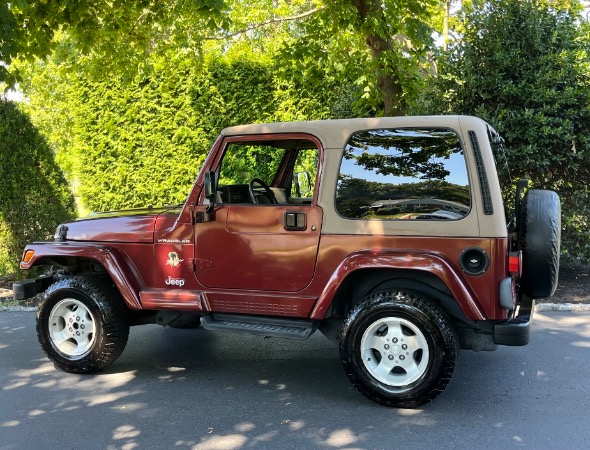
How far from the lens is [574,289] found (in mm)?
7199

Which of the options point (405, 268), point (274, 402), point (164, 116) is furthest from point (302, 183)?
point (164, 116)

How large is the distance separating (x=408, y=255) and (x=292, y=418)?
1.37 m

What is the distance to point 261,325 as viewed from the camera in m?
4.22

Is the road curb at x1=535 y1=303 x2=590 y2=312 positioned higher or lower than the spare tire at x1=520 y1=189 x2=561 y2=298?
lower

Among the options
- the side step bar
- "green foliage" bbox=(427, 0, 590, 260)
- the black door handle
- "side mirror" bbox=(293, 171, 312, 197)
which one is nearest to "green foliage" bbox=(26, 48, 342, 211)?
"green foliage" bbox=(427, 0, 590, 260)

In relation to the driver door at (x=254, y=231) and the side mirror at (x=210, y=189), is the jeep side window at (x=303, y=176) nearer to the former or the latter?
the driver door at (x=254, y=231)

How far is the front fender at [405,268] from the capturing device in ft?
11.9

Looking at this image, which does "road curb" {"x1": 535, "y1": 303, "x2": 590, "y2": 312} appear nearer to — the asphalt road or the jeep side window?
the asphalt road

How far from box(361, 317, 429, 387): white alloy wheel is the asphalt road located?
241 mm

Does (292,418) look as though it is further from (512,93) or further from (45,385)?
(512,93)

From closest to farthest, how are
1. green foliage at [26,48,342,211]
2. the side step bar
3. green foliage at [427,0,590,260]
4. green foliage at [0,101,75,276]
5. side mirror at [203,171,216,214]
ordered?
the side step bar, side mirror at [203,171,216,214], green foliage at [427,0,590,260], green foliage at [0,101,75,276], green foliage at [26,48,342,211]

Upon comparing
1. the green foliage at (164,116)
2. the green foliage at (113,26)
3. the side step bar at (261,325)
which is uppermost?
the green foliage at (113,26)

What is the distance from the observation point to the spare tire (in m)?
3.84

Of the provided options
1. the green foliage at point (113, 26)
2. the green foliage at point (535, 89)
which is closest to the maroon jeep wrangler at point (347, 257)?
the green foliage at point (535, 89)
